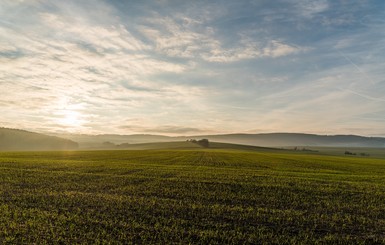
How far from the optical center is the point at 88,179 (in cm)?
2636

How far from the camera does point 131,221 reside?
13336 millimetres

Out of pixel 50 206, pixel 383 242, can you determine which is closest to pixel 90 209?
pixel 50 206

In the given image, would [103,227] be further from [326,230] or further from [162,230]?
[326,230]

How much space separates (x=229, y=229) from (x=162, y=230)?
3.26m

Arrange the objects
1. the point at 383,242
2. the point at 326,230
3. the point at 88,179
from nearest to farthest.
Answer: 1. the point at 383,242
2. the point at 326,230
3. the point at 88,179

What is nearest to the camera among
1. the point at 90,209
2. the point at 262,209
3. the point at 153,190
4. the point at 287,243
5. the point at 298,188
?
the point at 287,243

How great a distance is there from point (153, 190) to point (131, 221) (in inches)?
311

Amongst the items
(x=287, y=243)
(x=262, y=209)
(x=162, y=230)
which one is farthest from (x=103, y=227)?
(x=262, y=209)

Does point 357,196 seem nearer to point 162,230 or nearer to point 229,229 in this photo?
point 229,229

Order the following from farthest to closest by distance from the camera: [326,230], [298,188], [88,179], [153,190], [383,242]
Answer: [88,179] < [298,188] < [153,190] < [326,230] < [383,242]

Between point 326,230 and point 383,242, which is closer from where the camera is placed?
point 383,242

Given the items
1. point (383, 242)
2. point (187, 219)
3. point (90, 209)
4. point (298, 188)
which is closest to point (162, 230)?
point (187, 219)

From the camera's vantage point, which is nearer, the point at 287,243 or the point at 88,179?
the point at 287,243

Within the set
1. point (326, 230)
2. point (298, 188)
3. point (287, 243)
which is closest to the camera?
point (287, 243)
